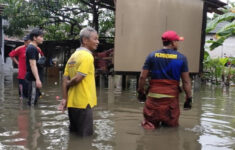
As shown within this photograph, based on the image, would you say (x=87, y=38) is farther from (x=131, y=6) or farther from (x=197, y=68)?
(x=197, y=68)

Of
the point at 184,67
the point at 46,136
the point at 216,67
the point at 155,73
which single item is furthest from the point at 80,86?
the point at 216,67

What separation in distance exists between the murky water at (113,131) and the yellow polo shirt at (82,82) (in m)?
0.55

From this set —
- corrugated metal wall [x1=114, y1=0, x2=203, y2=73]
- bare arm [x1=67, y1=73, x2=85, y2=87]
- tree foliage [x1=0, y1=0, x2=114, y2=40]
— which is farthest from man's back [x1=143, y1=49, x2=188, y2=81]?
tree foliage [x1=0, y1=0, x2=114, y2=40]

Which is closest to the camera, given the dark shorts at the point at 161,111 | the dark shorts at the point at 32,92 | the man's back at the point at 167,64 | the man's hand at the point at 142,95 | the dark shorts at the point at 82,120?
the dark shorts at the point at 82,120

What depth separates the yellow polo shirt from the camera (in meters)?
4.11

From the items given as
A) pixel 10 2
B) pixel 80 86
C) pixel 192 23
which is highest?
pixel 10 2

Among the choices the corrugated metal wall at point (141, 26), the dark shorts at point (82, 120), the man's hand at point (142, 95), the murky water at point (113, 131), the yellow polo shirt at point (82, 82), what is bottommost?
the murky water at point (113, 131)

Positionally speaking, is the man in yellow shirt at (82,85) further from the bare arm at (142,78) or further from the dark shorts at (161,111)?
the dark shorts at (161,111)

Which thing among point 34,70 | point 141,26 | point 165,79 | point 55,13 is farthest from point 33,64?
point 55,13

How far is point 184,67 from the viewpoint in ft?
16.0

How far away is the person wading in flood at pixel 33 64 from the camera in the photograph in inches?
245

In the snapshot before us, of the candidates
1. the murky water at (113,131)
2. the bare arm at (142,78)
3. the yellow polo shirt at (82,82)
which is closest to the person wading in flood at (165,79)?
the bare arm at (142,78)

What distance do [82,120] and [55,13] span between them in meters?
13.2

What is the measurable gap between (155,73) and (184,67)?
47cm
